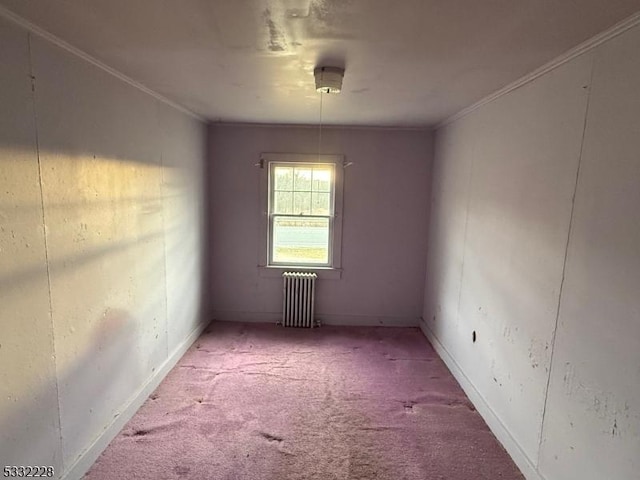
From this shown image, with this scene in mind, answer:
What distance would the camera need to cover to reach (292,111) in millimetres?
3533

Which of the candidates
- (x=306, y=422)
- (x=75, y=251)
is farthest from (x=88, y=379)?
(x=306, y=422)

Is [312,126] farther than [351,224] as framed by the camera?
No

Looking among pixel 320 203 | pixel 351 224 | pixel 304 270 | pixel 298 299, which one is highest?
pixel 320 203

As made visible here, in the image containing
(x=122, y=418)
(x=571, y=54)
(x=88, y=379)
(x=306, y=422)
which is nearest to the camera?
(x=571, y=54)

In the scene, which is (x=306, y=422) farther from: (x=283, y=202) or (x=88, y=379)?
(x=283, y=202)

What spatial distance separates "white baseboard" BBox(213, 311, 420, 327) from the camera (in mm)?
4637

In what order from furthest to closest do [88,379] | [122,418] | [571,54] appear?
[122,418] < [88,379] < [571,54]

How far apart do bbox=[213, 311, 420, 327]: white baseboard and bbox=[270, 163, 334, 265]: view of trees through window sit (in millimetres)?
690

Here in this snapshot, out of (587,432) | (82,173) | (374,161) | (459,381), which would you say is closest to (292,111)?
(374,161)

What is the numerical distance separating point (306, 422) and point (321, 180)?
271cm

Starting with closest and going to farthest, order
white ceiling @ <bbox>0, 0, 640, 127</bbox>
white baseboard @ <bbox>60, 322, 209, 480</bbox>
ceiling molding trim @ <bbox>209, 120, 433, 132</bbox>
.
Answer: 1. white ceiling @ <bbox>0, 0, 640, 127</bbox>
2. white baseboard @ <bbox>60, 322, 209, 480</bbox>
3. ceiling molding trim @ <bbox>209, 120, 433, 132</bbox>

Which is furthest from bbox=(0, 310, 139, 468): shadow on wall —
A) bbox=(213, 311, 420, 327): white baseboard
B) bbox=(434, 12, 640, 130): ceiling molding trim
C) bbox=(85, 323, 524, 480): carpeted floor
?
bbox=(434, 12, 640, 130): ceiling molding trim

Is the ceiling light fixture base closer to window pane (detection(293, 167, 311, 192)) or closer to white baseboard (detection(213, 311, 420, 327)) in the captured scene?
window pane (detection(293, 167, 311, 192))

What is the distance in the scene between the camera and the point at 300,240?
461cm
